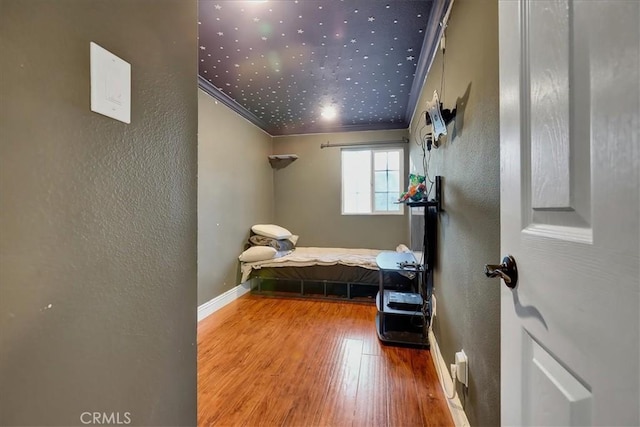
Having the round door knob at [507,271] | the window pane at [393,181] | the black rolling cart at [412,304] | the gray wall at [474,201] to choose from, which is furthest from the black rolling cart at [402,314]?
the window pane at [393,181]

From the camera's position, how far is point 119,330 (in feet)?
1.99

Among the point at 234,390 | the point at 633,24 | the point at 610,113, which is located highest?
the point at 633,24

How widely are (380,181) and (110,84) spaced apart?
4.03 metres

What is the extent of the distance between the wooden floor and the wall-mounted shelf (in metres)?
2.65

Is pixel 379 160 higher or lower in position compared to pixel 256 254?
higher

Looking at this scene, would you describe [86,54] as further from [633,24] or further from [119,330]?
[633,24]

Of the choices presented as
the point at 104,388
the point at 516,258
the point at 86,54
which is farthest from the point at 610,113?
the point at 104,388

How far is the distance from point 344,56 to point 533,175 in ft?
6.96

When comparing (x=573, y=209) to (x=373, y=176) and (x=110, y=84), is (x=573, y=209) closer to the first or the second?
(x=110, y=84)

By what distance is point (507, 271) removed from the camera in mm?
641

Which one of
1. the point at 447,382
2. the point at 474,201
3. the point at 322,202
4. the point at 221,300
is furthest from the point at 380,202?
the point at 474,201

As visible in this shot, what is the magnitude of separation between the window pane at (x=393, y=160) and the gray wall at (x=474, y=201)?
8.58ft

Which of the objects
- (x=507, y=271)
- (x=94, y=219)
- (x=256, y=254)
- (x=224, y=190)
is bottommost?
(x=256, y=254)

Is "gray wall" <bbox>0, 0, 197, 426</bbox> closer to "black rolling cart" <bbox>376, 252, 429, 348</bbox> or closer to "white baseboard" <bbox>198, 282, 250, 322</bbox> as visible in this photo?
"black rolling cart" <bbox>376, 252, 429, 348</bbox>
